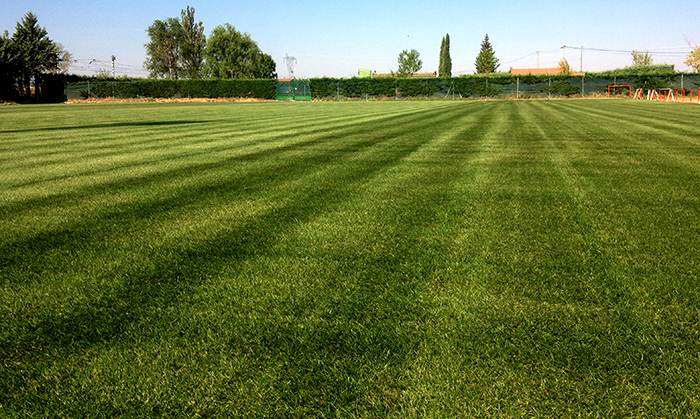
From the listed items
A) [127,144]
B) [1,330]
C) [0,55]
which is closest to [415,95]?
[0,55]

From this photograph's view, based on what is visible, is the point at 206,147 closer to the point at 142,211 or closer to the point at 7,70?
the point at 142,211

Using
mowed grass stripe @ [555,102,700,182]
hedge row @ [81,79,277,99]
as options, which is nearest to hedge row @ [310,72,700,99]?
hedge row @ [81,79,277,99]

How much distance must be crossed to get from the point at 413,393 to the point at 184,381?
0.90m

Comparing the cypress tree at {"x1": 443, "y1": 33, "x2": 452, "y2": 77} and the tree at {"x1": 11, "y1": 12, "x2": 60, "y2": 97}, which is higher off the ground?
the cypress tree at {"x1": 443, "y1": 33, "x2": 452, "y2": 77}

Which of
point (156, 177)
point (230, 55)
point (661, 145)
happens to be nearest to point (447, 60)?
point (230, 55)

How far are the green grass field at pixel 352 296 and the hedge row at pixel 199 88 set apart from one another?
53534mm

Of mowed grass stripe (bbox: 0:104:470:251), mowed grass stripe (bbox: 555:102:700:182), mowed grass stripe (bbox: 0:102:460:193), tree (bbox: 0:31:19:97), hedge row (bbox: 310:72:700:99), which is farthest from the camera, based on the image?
hedge row (bbox: 310:72:700:99)

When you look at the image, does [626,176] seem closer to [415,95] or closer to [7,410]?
[7,410]

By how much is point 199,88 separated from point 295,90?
1116 cm

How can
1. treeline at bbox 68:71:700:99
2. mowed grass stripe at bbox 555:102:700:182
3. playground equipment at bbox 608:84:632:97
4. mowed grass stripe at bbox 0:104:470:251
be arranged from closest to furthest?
1. mowed grass stripe at bbox 0:104:470:251
2. mowed grass stripe at bbox 555:102:700:182
3. playground equipment at bbox 608:84:632:97
4. treeline at bbox 68:71:700:99

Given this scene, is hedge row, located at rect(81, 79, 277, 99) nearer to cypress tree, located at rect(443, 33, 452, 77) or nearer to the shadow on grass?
the shadow on grass

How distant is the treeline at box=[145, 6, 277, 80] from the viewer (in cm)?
10075

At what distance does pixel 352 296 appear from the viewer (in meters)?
2.74

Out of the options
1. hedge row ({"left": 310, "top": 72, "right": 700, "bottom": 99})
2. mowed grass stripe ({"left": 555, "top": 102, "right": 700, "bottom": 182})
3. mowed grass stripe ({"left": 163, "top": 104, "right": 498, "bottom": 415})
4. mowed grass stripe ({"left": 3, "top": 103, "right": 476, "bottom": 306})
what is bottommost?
mowed grass stripe ({"left": 163, "top": 104, "right": 498, "bottom": 415})
